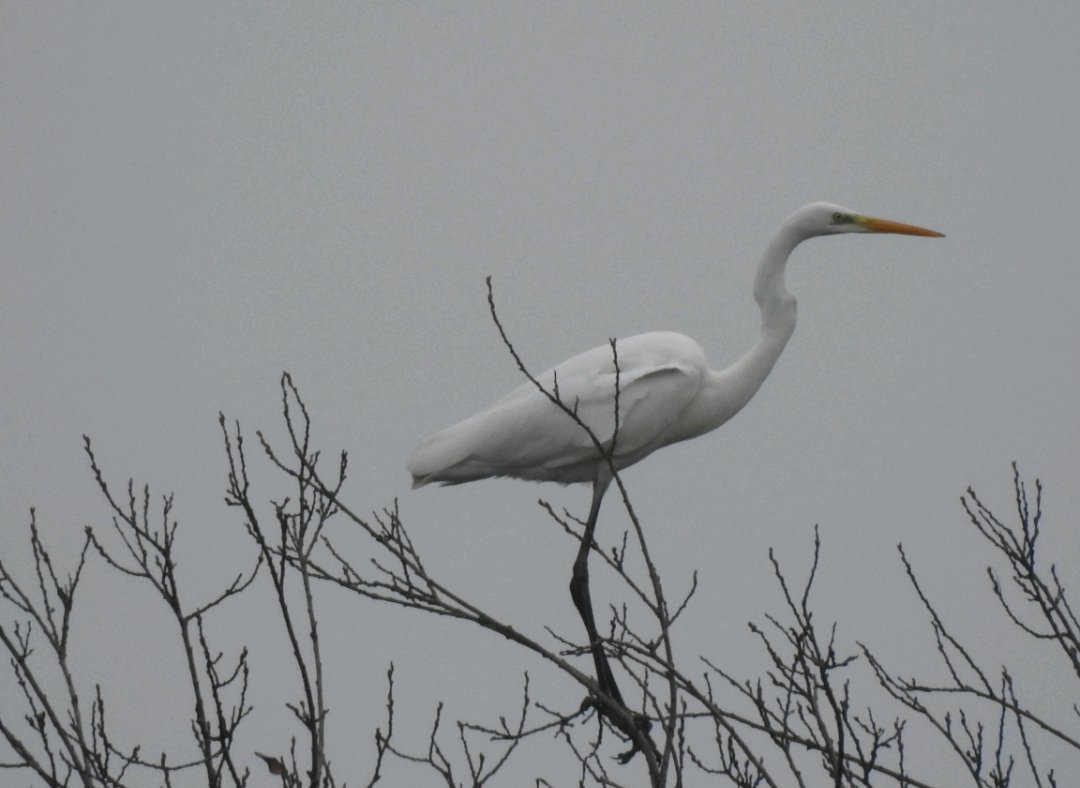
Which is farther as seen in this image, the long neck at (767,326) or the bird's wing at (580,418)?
the long neck at (767,326)

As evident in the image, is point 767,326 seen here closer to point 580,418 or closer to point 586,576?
point 580,418

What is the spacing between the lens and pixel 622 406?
725 cm

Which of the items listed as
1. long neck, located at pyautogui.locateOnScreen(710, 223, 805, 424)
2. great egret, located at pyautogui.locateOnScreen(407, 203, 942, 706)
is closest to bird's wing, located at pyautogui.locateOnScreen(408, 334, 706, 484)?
great egret, located at pyautogui.locateOnScreen(407, 203, 942, 706)

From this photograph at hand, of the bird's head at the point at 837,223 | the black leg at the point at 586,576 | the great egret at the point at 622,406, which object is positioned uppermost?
the bird's head at the point at 837,223

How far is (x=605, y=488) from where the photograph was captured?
7465 mm

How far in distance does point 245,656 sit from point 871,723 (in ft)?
5.68

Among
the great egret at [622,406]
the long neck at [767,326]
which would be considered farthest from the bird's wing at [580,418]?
the long neck at [767,326]

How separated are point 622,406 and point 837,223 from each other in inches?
60.3

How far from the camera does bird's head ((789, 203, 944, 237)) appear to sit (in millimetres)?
7645

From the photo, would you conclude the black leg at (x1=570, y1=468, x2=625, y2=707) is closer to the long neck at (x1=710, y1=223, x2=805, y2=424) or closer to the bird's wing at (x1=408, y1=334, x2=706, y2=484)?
the bird's wing at (x1=408, y1=334, x2=706, y2=484)

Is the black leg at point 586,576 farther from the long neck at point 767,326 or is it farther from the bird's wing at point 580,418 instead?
the long neck at point 767,326

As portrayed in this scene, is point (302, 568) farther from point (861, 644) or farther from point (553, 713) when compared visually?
point (861, 644)

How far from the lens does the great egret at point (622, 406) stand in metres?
7.31

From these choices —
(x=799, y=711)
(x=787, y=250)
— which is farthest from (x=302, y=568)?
(x=787, y=250)
